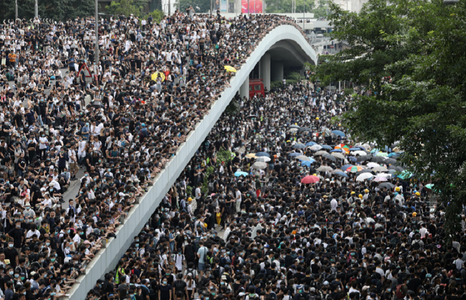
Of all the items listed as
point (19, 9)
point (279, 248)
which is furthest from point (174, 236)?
point (19, 9)

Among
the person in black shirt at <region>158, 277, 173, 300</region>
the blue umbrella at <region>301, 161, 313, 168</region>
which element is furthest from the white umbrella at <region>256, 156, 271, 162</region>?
the person in black shirt at <region>158, 277, 173, 300</region>

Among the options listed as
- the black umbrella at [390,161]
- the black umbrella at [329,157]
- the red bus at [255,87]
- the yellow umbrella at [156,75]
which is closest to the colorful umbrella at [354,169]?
the black umbrella at [390,161]

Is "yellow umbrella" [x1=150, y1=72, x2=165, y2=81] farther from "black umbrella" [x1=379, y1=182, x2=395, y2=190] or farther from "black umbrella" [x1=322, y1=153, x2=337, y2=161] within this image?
"black umbrella" [x1=379, y1=182, x2=395, y2=190]

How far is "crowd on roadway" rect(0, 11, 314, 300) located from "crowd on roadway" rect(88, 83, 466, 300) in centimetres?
152

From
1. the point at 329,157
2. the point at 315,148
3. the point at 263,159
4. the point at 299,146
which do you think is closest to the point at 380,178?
the point at 329,157

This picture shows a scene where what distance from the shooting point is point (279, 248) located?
15688 millimetres

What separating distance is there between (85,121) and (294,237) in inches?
389

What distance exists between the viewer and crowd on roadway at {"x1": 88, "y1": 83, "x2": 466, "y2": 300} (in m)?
13.2

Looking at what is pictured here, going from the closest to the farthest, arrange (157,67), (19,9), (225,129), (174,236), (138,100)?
(174,236) → (138,100) → (157,67) → (225,129) → (19,9)

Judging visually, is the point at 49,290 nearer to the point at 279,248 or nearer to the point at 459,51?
the point at 279,248

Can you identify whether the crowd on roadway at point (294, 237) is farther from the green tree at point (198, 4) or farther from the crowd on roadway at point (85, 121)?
the green tree at point (198, 4)

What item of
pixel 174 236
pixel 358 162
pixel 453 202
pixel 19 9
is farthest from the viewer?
pixel 19 9

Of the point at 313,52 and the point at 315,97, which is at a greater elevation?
the point at 313,52

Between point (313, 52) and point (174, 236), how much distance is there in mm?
44093
